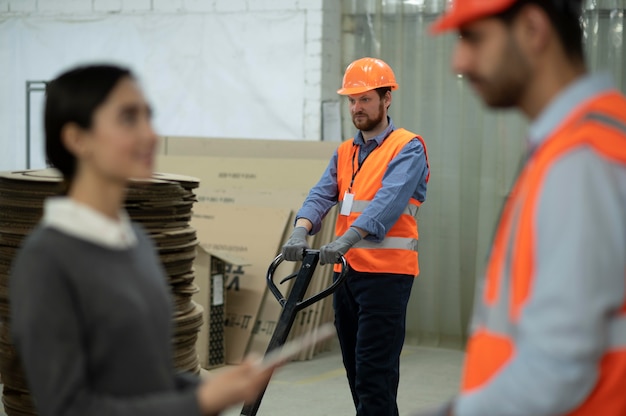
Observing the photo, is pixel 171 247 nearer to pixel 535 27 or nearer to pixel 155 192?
pixel 155 192

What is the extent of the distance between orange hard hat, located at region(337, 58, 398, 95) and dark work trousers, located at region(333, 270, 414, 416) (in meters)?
0.83

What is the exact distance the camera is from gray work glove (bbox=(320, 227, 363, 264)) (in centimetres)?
378

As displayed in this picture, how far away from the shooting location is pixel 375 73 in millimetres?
4309

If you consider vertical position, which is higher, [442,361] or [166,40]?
[166,40]

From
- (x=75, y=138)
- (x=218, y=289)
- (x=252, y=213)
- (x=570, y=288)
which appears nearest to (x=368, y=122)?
(x=218, y=289)

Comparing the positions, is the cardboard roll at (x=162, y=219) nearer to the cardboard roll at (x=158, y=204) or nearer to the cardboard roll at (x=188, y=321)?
the cardboard roll at (x=158, y=204)

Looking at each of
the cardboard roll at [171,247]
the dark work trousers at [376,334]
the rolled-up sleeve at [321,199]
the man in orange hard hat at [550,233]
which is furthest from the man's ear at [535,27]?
the rolled-up sleeve at [321,199]

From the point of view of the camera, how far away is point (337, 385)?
568 cm

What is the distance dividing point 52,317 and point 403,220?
9.23 feet

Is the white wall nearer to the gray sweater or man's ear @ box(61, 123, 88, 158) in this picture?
man's ear @ box(61, 123, 88, 158)

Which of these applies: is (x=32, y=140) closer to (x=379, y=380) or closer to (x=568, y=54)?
(x=379, y=380)

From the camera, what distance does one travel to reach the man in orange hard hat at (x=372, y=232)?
12.9ft

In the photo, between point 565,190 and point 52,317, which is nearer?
point 565,190

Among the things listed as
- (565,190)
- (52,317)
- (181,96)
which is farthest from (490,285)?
(181,96)
